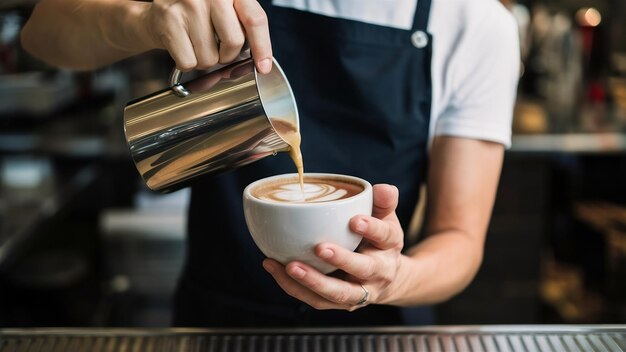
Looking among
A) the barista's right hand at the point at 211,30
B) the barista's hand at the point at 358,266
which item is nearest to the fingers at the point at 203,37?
the barista's right hand at the point at 211,30

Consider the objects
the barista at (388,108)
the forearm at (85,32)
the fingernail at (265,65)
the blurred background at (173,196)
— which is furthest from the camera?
the blurred background at (173,196)

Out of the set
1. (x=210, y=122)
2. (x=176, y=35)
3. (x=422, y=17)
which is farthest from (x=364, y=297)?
(x=422, y=17)

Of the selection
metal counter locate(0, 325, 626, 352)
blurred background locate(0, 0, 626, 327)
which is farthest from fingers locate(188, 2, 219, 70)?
blurred background locate(0, 0, 626, 327)

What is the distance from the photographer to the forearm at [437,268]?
1.18 metres

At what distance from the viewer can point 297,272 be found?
0.91 m

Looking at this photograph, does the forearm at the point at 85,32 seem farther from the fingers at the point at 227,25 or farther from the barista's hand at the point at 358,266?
the barista's hand at the point at 358,266

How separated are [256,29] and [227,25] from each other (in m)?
0.04

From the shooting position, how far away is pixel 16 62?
2.51 meters

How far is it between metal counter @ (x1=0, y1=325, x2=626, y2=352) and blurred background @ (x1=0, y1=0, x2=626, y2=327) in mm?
1330

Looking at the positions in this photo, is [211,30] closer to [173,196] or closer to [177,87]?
[177,87]

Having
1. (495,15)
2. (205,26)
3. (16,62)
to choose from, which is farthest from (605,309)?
(205,26)

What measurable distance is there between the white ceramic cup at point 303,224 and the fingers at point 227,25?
0.21 metres

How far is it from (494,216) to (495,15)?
203cm

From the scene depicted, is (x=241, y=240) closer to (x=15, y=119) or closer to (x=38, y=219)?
(x=38, y=219)
